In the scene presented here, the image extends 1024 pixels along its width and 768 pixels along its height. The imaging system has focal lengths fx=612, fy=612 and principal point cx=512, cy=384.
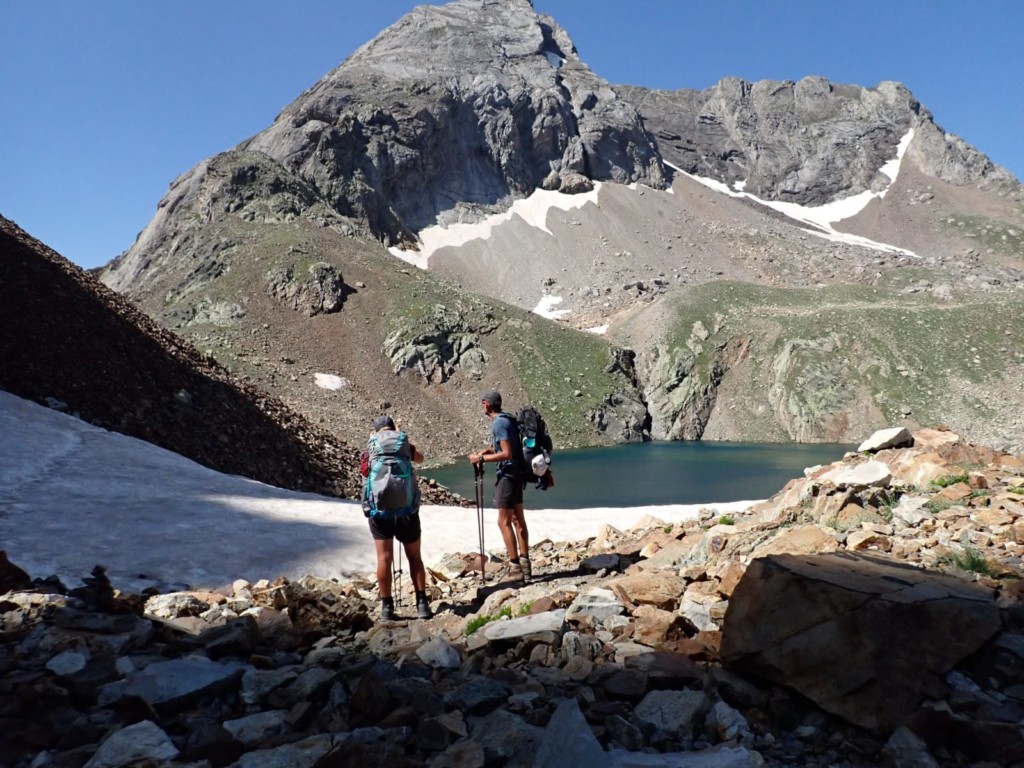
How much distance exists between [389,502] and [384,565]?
0.71 meters

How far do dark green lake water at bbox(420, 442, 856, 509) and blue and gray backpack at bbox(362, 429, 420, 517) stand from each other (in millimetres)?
17955

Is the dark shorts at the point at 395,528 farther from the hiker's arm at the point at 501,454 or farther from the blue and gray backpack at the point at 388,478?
the hiker's arm at the point at 501,454

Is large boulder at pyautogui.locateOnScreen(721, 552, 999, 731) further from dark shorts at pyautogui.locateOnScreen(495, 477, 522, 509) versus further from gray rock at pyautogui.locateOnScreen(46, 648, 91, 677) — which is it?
gray rock at pyautogui.locateOnScreen(46, 648, 91, 677)

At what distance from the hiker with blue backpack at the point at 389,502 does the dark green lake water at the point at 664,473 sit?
17.8m

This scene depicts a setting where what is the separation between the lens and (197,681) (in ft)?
13.3

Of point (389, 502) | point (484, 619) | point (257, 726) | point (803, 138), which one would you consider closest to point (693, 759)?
point (257, 726)

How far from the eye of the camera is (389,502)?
6.76m

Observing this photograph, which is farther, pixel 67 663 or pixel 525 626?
pixel 525 626

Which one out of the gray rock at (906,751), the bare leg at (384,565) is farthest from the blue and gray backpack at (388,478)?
the gray rock at (906,751)

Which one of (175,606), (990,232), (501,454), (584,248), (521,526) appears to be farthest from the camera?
(990,232)

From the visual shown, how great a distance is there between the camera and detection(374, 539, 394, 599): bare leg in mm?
6734

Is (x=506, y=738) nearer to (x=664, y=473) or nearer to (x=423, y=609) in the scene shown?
(x=423, y=609)

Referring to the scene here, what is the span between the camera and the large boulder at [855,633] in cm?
390

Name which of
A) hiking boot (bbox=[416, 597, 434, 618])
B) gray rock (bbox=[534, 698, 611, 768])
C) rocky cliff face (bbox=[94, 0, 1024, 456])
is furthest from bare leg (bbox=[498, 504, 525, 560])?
rocky cliff face (bbox=[94, 0, 1024, 456])
